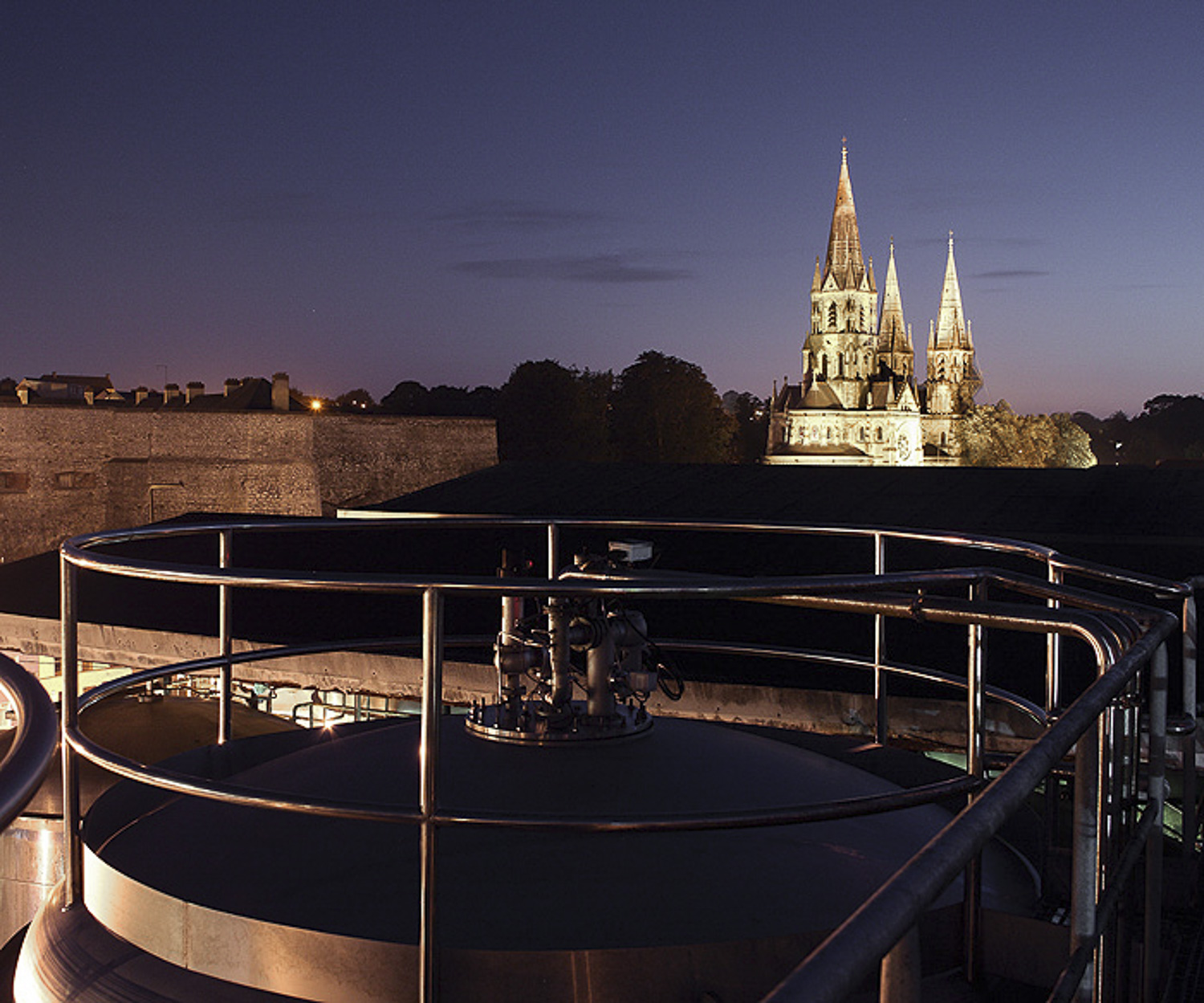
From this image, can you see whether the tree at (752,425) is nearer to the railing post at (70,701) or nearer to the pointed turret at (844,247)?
the pointed turret at (844,247)

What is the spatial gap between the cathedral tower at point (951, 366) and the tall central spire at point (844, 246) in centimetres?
2112

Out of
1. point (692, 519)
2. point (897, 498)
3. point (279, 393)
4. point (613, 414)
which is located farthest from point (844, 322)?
point (692, 519)

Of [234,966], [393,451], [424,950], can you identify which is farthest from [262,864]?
[393,451]

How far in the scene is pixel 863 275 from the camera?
131 m

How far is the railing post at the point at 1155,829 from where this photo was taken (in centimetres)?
297

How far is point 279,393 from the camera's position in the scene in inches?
2440

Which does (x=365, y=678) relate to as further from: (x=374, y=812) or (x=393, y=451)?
(x=393, y=451)

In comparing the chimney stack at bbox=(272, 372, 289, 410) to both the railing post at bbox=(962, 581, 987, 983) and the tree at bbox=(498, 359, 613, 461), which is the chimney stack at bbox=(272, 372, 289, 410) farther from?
the railing post at bbox=(962, 581, 987, 983)

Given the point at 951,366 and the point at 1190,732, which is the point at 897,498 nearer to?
the point at 1190,732

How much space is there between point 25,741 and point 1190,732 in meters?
3.24

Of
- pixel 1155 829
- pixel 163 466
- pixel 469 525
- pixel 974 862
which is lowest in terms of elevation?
pixel 974 862

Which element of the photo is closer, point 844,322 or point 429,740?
point 429,740

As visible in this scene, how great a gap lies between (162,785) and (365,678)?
293 inches

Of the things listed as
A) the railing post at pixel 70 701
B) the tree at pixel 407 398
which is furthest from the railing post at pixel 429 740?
the tree at pixel 407 398
